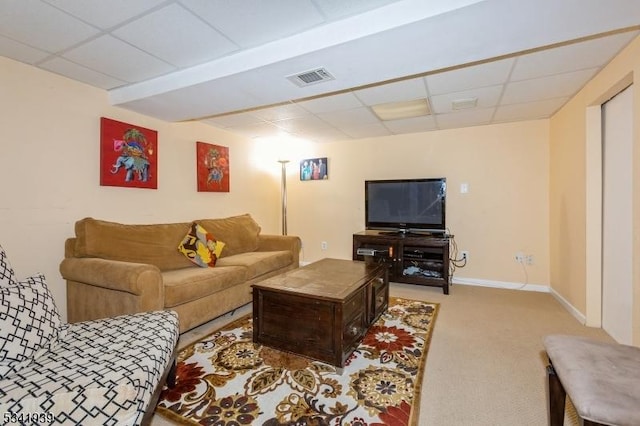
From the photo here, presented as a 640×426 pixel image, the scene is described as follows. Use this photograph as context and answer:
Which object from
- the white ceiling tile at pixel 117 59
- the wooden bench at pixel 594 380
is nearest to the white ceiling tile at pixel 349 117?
the white ceiling tile at pixel 117 59

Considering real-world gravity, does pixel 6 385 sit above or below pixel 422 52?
below

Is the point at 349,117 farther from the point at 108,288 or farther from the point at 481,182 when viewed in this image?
the point at 108,288

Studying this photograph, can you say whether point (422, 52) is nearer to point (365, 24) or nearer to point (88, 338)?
point (365, 24)

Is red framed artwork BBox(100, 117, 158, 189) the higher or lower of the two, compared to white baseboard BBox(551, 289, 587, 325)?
higher

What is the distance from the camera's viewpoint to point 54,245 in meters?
2.42

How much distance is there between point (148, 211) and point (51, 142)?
3.32 feet

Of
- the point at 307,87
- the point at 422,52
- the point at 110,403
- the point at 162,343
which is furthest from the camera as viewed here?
the point at 307,87

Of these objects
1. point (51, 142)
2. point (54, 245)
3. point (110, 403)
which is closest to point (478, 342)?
point (110, 403)

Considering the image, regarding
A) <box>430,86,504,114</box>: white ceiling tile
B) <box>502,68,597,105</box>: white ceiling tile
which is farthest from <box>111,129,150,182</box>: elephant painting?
<box>502,68,597,105</box>: white ceiling tile

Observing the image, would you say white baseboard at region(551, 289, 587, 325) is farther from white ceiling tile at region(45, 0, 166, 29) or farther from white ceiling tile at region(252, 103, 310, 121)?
white ceiling tile at region(45, 0, 166, 29)

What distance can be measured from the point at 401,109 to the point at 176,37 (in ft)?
7.76

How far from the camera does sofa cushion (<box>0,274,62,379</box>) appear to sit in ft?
3.81

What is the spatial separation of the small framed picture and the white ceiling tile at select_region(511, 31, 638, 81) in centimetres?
286

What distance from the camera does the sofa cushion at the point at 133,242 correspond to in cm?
238
